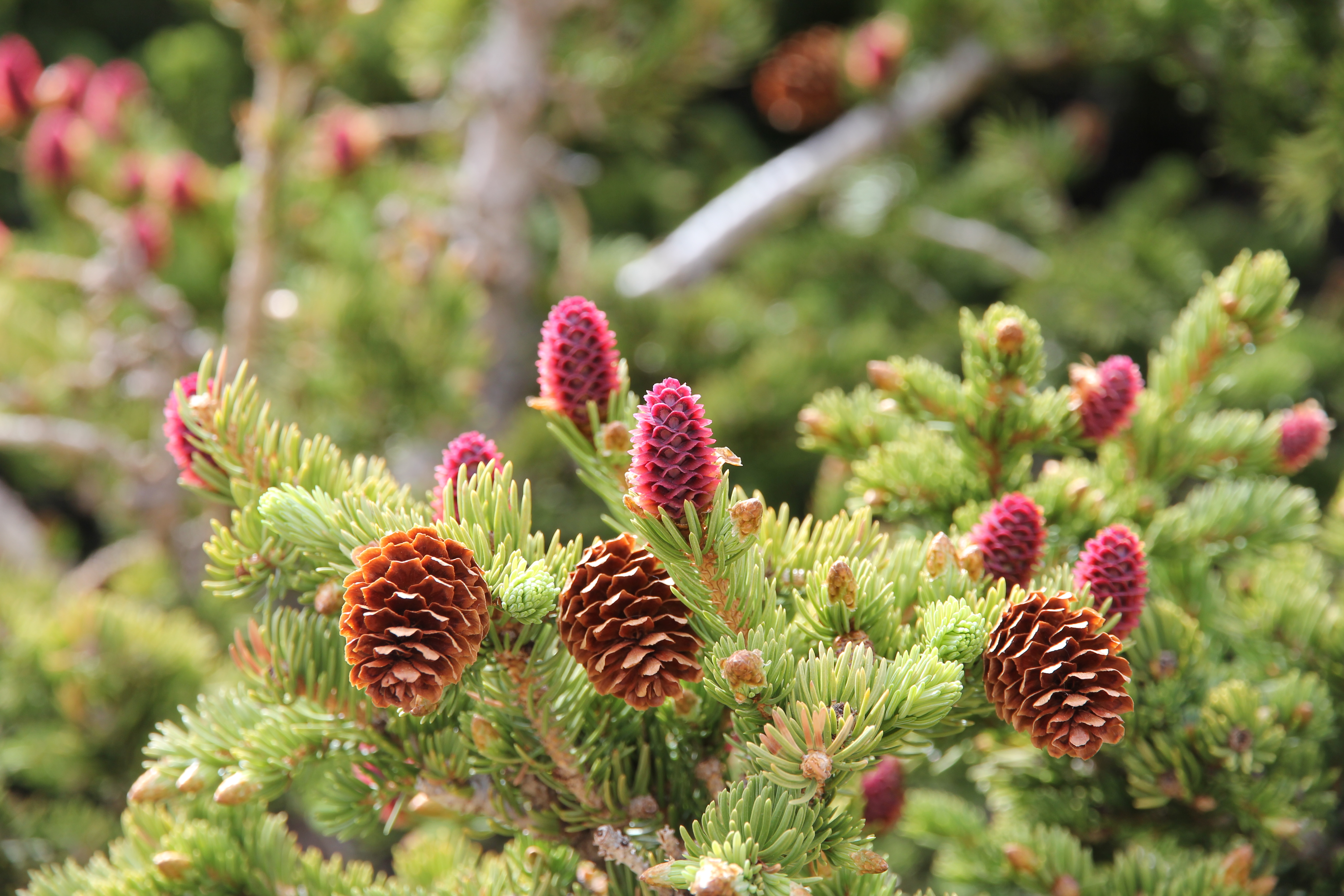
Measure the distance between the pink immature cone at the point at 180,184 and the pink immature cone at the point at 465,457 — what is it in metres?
0.89

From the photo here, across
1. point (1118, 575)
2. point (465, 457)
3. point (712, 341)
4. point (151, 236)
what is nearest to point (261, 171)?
point (151, 236)

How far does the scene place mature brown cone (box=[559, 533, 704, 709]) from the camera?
0.38 m

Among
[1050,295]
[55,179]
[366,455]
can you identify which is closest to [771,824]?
[366,455]

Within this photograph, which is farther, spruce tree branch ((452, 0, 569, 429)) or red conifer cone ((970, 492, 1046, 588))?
spruce tree branch ((452, 0, 569, 429))

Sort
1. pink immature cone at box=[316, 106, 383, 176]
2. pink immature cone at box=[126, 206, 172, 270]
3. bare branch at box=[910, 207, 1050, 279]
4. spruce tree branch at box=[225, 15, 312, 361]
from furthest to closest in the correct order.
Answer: bare branch at box=[910, 207, 1050, 279] → pink immature cone at box=[316, 106, 383, 176] → pink immature cone at box=[126, 206, 172, 270] → spruce tree branch at box=[225, 15, 312, 361]

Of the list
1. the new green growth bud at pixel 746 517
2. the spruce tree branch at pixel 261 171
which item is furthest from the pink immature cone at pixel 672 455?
the spruce tree branch at pixel 261 171

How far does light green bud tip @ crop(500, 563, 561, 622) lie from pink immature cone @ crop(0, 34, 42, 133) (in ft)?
3.99

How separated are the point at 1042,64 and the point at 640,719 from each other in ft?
4.06

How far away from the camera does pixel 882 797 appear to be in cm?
54

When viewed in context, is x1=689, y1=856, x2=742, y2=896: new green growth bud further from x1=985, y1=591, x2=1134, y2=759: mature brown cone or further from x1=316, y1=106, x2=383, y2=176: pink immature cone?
x1=316, y1=106, x2=383, y2=176: pink immature cone

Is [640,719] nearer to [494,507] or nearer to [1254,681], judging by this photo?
[494,507]

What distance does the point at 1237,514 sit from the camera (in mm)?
540

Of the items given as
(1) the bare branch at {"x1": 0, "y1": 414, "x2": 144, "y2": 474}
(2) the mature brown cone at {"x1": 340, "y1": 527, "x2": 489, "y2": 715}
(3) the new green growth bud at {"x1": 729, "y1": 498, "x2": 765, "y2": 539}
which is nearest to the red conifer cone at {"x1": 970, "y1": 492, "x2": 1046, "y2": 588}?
(3) the new green growth bud at {"x1": 729, "y1": 498, "x2": 765, "y2": 539}

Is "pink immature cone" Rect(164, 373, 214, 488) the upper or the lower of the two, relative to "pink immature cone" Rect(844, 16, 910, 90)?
lower
